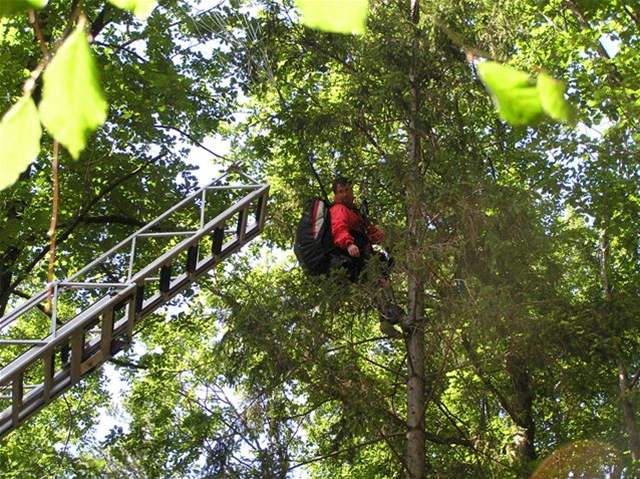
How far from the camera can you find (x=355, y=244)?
31.9ft

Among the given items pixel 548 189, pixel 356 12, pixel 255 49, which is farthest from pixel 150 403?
pixel 356 12

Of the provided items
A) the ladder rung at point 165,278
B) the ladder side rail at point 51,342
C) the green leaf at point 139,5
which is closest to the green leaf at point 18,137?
the green leaf at point 139,5

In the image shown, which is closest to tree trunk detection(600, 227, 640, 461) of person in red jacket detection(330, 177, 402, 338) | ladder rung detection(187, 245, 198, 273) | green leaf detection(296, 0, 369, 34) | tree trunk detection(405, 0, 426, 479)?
tree trunk detection(405, 0, 426, 479)

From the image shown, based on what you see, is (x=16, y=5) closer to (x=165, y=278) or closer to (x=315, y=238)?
(x=165, y=278)

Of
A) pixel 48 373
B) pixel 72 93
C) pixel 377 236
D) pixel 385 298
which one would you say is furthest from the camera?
pixel 385 298

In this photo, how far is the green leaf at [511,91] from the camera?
2.80ft

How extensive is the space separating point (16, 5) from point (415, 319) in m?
9.60

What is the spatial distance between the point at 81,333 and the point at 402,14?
539cm

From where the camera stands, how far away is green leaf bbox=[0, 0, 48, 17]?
87 centimetres

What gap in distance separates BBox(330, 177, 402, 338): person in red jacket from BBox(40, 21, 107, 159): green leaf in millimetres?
8512

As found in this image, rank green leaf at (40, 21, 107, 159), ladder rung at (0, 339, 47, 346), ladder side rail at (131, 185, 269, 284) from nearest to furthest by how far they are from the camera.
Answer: green leaf at (40, 21, 107, 159) < ladder rung at (0, 339, 47, 346) < ladder side rail at (131, 185, 269, 284)

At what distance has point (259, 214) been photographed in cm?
999

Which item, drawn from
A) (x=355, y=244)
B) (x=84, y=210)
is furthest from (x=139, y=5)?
(x=84, y=210)

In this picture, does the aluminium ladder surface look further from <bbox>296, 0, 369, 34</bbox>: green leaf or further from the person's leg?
<bbox>296, 0, 369, 34</bbox>: green leaf
